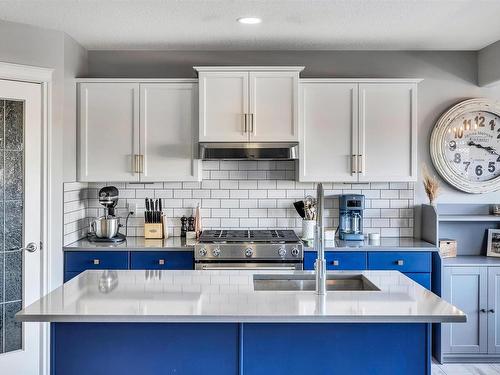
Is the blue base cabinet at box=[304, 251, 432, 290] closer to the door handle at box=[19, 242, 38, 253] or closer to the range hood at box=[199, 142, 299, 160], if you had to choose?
the range hood at box=[199, 142, 299, 160]

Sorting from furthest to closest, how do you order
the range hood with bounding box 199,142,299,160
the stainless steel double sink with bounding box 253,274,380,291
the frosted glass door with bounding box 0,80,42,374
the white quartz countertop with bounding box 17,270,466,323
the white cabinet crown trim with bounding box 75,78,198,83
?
the white cabinet crown trim with bounding box 75,78,198,83
the range hood with bounding box 199,142,299,160
the frosted glass door with bounding box 0,80,42,374
the stainless steel double sink with bounding box 253,274,380,291
the white quartz countertop with bounding box 17,270,466,323

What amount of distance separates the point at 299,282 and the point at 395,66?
8.70 feet

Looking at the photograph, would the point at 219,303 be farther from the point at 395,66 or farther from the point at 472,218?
the point at 395,66

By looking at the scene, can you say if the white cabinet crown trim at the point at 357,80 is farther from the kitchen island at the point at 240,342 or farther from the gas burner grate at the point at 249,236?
the kitchen island at the point at 240,342

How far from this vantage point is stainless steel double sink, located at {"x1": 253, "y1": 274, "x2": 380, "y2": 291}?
8.47 ft

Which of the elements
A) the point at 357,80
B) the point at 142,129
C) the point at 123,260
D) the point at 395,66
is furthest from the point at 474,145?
the point at 123,260

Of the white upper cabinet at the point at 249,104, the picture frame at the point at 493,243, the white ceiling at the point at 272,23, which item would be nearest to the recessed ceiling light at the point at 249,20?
the white ceiling at the point at 272,23

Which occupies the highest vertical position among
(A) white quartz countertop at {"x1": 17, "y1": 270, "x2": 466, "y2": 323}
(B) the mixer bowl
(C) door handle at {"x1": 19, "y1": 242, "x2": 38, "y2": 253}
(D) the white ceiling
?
(D) the white ceiling

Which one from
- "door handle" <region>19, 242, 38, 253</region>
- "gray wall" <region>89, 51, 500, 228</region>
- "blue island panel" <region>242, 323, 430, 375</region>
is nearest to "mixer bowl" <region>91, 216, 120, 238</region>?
"door handle" <region>19, 242, 38, 253</region>

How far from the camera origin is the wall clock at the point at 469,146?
4383 millimetres

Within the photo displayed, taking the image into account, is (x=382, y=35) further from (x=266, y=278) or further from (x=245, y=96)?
(x=266, y=278)

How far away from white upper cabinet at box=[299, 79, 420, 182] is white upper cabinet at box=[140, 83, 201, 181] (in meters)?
0.93

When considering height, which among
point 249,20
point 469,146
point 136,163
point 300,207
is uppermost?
point 249,20

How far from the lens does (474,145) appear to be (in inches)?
173
